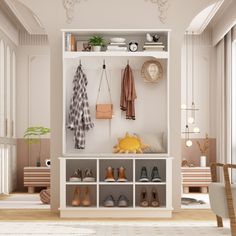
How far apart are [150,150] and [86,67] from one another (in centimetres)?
134

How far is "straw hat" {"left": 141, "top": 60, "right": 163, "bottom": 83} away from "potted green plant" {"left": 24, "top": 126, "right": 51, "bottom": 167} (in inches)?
167

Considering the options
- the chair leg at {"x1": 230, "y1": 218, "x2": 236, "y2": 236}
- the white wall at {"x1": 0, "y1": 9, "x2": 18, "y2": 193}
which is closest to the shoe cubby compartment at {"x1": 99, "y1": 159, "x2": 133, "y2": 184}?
the chair leg at {"x1": 230, "y1": 218, "x2": 236, "y2": 236}

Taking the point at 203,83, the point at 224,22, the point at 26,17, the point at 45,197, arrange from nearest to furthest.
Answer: the point at 45,197 → the point at 26,17 → the point at 224,22 → the point at 203,83

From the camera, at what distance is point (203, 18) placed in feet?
35.8

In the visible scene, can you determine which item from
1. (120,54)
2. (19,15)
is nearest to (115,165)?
(120,54)

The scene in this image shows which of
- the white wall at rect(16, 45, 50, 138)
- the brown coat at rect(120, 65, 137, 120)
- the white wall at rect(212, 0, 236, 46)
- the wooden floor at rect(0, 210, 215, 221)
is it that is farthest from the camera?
the white wall at rect(16, 45, 50, 138)

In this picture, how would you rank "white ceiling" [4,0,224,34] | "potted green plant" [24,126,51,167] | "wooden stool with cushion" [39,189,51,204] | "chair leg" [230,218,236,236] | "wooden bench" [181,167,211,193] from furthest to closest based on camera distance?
"potted green plant" [24,126,51,167], "wooden bench" [181,167,211,193], "white ceiling" [4,0,224,34], "wooden stool with cushion" [39,189,51,204], "chair leg" [230,218,236,236]

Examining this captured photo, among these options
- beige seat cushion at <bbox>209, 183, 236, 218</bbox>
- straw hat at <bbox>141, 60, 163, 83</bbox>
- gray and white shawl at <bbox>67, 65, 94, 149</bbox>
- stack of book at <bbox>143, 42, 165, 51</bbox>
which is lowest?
beige seat cushion at <bbox>209, 183, 236, 218</bbox>

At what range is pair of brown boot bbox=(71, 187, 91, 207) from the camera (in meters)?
7.58

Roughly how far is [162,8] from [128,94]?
118 centimetres

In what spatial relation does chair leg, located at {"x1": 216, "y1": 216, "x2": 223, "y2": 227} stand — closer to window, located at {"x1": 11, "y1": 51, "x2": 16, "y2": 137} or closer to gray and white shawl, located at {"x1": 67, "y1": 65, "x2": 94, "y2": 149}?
gray and white shawl, located at {"x1": 67, "y1": 65, "x2": 94, "y2": 149}

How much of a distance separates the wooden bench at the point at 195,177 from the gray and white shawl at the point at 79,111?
4.07 metres

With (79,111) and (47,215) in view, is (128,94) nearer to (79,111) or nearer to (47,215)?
(79,111)

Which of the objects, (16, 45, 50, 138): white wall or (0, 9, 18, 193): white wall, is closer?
(0, 9, 18, 193): white wall
